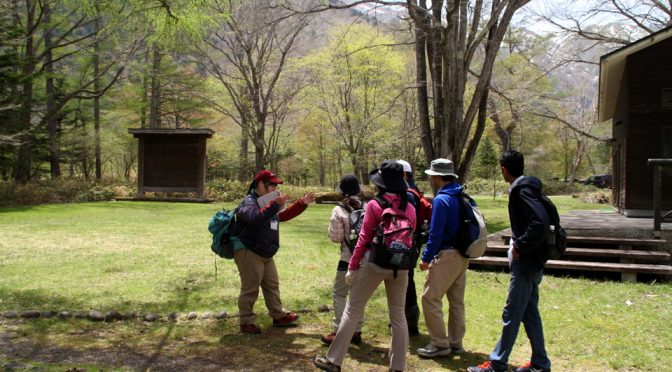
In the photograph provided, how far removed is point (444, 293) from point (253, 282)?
6.59 ft

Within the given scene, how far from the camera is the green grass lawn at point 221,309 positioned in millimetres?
4723

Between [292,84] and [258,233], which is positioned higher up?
[292,84]

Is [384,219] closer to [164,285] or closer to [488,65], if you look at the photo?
[164,285]

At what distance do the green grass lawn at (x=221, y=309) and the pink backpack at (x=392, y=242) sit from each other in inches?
45.8

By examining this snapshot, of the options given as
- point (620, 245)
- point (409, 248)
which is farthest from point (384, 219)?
point (620, 245)

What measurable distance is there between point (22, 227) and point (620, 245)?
1377 cm

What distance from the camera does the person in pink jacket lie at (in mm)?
4094

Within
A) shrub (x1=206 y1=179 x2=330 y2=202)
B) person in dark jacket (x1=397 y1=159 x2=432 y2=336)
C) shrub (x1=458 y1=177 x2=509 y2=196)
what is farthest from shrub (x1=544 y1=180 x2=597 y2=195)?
person in dark jacket (x1=397 y1=159 x2=432 y2=336)

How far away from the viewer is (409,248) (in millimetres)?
3986

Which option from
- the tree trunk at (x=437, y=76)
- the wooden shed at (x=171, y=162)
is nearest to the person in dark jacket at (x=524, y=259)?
the tree trunk at (x=437, y=76)

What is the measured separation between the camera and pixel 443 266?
4625 millimetres

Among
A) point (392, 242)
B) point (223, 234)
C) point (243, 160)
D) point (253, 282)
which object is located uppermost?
point (243, 160)

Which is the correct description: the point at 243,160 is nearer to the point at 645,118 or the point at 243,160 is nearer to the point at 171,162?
the point at 171,162

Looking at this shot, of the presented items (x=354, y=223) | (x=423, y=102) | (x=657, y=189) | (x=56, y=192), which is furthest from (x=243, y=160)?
(x=354, y=223)
